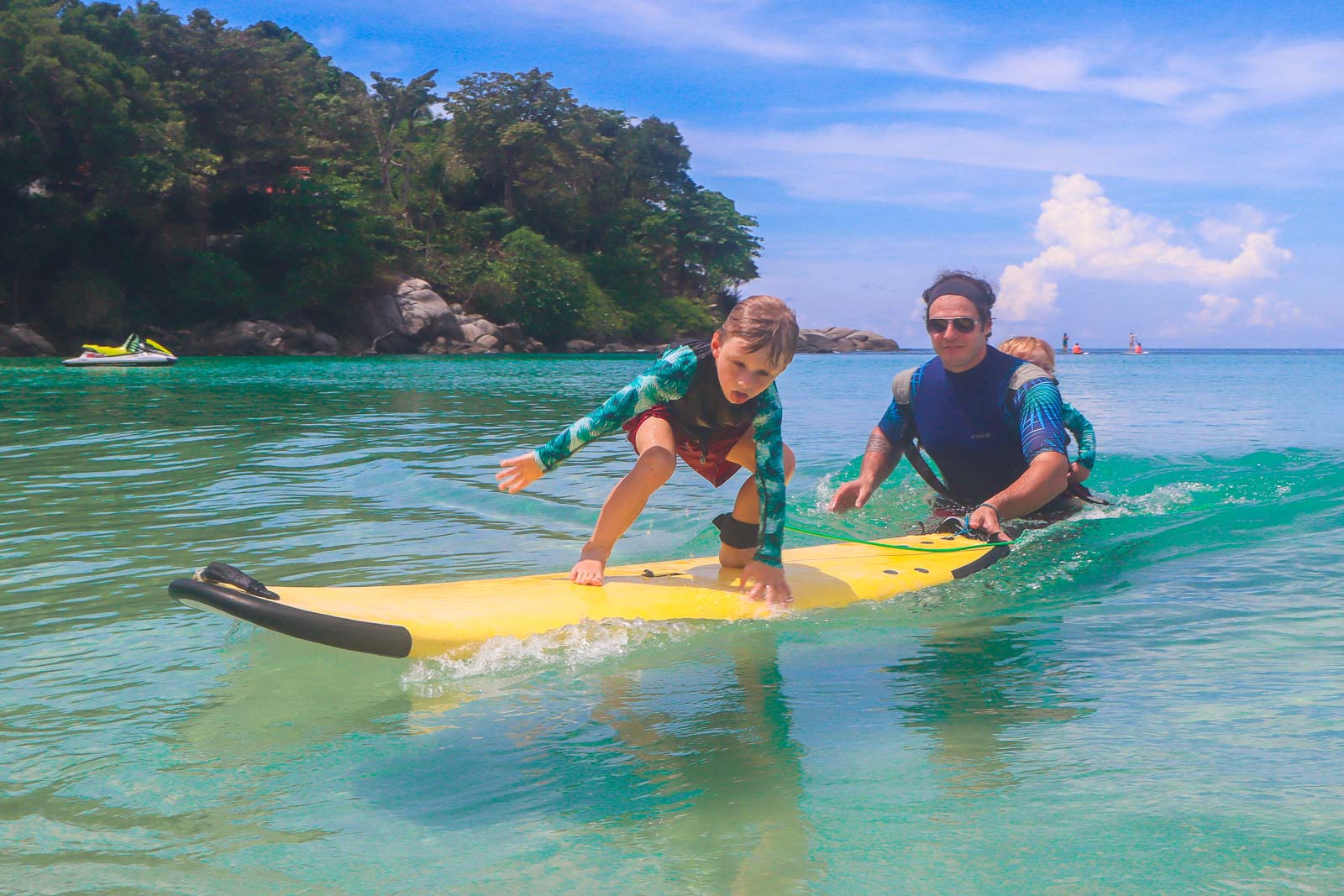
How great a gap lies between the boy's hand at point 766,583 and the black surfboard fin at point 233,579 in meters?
1.72

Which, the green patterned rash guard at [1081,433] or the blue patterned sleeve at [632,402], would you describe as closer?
the blue patterned sleeve at [632,402]

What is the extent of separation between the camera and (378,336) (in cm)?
4403

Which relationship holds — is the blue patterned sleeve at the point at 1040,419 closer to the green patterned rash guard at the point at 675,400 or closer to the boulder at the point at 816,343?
the green patterned rash guard at the point at 675,400

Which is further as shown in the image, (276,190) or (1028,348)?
(276,190)

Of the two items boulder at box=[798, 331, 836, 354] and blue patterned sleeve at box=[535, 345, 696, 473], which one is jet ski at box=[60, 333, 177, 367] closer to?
blue patterned sleeve at box=[535, 345, 696, 473]

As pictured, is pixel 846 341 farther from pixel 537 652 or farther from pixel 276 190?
pixel 537 652

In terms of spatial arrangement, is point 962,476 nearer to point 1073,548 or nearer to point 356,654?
point 1073,548

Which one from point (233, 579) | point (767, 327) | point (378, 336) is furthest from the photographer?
point (378, 336)

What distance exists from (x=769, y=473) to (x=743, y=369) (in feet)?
1.70

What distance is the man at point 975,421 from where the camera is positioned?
477 centimetres

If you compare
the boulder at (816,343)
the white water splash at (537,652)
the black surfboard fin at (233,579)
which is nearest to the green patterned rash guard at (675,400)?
the white water splash at (537,652)

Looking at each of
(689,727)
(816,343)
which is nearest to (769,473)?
(689,727)

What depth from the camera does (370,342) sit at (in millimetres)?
43906

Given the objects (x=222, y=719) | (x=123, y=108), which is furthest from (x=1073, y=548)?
(x=123, y=108)
